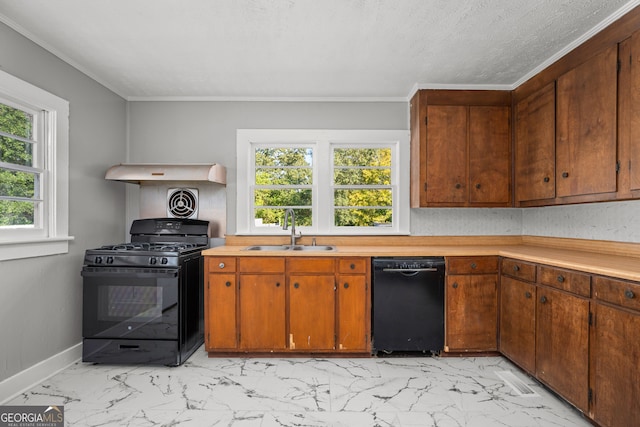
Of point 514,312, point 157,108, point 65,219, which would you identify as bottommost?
point 514,312

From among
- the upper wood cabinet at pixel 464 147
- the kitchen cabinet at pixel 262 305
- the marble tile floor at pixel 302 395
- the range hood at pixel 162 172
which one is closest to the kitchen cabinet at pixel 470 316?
the marble tile floor at pixel 302 395

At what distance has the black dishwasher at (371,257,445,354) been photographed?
2764 millimetres

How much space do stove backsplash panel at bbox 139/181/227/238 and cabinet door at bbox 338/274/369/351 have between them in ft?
4.72

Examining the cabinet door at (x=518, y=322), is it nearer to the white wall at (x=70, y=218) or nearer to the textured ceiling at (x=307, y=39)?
the textured ceiling at (x=307, y=39)

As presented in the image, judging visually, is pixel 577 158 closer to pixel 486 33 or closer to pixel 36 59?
pixel 486 33

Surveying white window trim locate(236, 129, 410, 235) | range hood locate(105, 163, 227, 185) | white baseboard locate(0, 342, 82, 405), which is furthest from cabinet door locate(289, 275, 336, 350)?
white baseboard locate(0, 342, 82, 405)

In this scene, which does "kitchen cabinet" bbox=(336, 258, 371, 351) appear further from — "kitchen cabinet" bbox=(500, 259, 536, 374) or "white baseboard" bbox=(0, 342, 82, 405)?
"white baseboard" bbox=(0, 342, 82, 405)

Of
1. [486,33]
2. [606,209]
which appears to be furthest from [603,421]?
[486,33]

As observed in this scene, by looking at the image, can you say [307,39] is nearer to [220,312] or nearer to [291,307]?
[291,307]

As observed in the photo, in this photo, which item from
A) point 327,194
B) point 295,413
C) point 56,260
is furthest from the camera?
point 327,194

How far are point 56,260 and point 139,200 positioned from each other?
1.04m

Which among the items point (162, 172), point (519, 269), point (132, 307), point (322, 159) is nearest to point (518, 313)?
point (519, 269)

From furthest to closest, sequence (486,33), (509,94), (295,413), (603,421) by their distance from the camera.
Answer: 1. (509,94)
2. (486,33)
3. (295,413)
4. (603,421)

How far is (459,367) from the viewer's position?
2621 mm
